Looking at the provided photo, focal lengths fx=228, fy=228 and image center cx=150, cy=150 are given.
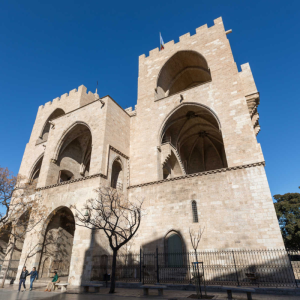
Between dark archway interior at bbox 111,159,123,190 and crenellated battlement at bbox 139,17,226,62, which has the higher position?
crenellated battlement at bbox 139,17,226,62

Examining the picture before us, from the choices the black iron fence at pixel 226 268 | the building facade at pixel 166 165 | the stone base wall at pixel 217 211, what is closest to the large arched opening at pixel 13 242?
the building facade at pixel 166 165

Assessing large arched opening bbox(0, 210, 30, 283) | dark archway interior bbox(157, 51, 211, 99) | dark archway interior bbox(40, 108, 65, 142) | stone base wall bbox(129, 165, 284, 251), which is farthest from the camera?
dark archway interior bbox(40, 108, 65, 142)

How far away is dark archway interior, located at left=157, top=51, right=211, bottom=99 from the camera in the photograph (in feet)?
61.0

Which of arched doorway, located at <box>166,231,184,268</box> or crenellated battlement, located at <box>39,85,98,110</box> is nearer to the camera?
arched doorway, located at <box>166,231,184,268</box>

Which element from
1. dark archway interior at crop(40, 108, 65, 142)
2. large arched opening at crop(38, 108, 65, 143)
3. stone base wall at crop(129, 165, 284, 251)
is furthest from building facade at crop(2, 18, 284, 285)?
dark archway interior at crop(40, 108, 65, 142)

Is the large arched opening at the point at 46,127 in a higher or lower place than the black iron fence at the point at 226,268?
higher

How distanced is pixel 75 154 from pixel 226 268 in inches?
528

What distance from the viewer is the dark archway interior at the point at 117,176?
48.9 feet

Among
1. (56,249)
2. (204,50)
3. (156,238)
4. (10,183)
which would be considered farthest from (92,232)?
(204,50)

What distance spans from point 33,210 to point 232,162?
11.9 metres

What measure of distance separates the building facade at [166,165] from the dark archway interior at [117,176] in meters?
0.07

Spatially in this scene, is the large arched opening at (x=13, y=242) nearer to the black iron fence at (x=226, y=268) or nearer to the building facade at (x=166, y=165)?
the building facade at (x=166, y=165)

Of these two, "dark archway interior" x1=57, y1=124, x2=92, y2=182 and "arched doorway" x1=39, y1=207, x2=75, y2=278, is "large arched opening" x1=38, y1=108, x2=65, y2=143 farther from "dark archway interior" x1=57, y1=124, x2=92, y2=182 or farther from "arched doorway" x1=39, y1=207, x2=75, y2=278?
"arched doorway" x1=39, y1=207, x2=75, y2=278

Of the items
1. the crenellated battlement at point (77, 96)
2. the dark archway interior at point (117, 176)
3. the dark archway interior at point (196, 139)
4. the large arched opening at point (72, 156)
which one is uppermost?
the crenellated battlement at point (77, 96)
